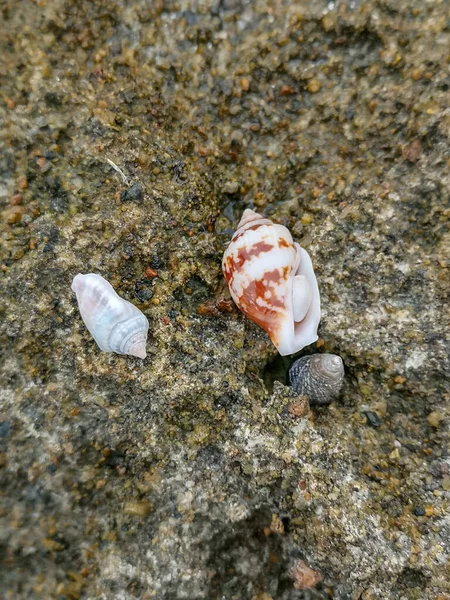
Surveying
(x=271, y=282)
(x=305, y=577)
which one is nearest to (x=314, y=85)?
(x=271, y=282)

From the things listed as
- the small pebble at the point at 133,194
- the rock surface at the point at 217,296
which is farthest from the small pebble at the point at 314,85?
the small pebble at the point at 133,194

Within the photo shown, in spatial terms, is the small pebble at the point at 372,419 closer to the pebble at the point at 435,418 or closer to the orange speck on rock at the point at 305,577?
the pebble at the point at 435,418

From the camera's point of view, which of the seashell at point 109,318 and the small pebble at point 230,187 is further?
the small pebble at point 230,187

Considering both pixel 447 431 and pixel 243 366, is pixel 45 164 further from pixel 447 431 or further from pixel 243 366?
pixel 447 431

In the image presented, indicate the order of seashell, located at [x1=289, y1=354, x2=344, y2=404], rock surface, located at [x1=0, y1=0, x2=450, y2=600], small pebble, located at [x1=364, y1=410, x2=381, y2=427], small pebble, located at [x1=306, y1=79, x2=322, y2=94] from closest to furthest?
rock surface, located at [x1=0, y1=0, x2=450, y2=600] → seashell, located at [x1=289, y1=354, x2=344, y2=404] → small pebble, located at [x1=364, y1=410, x2=381, y2=427] → small pebble, located at [x1=306, y1=79, x2=322, y2=94]

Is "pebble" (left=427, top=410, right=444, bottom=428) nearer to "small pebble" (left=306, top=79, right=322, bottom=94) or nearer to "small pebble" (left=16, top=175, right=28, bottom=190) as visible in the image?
"small pebble" (left=306, top=79, right=322, bottom=94)

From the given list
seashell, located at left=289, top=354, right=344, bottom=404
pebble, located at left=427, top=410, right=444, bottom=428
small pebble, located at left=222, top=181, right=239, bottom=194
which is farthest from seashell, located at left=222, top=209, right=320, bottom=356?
pebble, located at left=427, top=410, right=444, bottom=428
